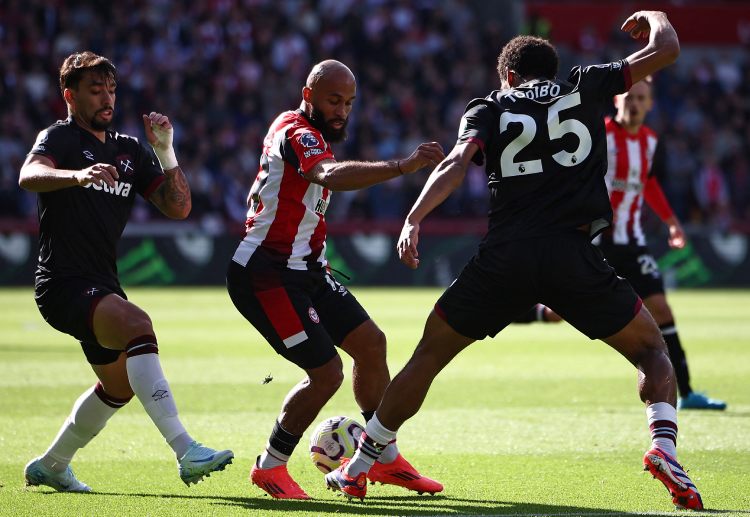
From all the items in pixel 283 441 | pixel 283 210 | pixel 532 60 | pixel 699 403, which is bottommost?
pixel 699 403

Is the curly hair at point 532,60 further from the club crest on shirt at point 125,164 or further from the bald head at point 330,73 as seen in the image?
the club crest on shirt at point 125,164

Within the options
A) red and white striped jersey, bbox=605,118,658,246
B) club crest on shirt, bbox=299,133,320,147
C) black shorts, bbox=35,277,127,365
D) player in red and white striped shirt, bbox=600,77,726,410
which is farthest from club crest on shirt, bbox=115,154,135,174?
red and white striped jersey, bbox=605,118,658,246

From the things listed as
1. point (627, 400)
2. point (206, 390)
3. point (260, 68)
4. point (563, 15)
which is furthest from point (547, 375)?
point (563, 15)

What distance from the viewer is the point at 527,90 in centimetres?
597

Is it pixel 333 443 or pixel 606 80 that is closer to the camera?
pixel 606 80

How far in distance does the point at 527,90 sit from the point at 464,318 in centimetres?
116

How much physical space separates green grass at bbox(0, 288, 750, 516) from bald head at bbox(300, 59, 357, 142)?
1.97 meters

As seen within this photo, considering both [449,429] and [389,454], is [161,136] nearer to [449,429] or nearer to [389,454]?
[389,454]

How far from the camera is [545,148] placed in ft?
19.4

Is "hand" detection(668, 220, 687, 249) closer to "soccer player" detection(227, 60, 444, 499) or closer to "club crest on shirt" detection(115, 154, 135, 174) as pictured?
"soccer player" detection(227, 60, 444, 499)

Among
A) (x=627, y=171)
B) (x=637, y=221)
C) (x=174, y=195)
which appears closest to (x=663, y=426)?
(x=174, y=195)

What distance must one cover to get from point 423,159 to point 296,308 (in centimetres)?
116

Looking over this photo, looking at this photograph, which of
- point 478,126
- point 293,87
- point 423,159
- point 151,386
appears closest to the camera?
point 423,159

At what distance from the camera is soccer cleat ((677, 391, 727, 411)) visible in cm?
955
